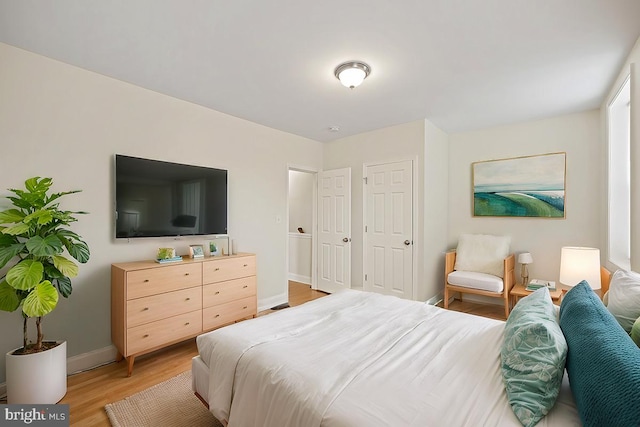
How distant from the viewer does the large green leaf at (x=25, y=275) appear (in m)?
1.70

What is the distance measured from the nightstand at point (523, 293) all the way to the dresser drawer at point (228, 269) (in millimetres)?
3207

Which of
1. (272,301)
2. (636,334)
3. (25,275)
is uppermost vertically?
(25,275)

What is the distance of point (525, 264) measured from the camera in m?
3.84

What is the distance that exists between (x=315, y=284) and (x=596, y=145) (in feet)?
14.0

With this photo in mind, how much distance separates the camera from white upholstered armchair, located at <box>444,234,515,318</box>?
3.50 m

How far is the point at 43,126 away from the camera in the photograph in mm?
2270

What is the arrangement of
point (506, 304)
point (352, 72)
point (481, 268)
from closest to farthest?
point (352, 72), point (506, 304), point (481, 268)

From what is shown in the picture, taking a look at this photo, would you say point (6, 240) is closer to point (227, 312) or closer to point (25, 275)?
point (25, 275)

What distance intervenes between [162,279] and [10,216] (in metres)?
1.07

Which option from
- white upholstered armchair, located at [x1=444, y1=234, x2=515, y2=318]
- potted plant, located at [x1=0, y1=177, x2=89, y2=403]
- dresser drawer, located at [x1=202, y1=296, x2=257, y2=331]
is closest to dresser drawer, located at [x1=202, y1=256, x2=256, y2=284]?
dresser drawer, located at [x1=202, y1=296, x2=257, y2=331]

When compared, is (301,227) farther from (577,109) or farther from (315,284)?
(577,109)

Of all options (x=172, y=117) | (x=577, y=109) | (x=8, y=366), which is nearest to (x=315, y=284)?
(x=172, y=117)

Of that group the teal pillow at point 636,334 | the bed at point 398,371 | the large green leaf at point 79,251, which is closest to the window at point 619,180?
the bed at point 398,371

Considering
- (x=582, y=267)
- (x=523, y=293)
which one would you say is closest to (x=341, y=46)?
(x=582, y=267)
